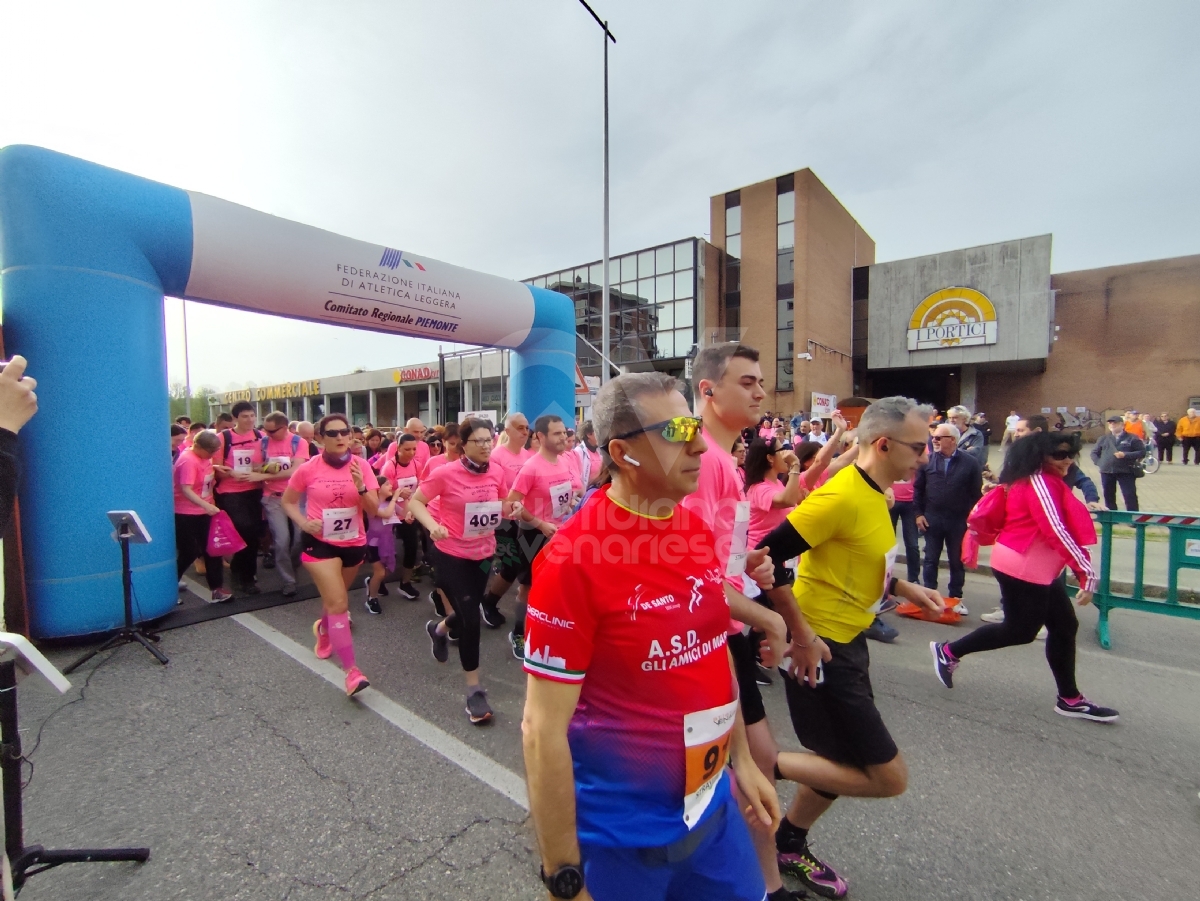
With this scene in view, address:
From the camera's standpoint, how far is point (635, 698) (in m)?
1.30

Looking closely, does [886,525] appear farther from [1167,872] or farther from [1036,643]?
[1036,643]

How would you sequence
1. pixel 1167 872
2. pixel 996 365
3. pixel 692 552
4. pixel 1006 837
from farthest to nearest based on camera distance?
pixel 996 365 < pixel 1006 837 < pixel 1167 872 < pixel 692 552

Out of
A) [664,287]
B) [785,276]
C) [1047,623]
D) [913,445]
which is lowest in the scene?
[1047,623]

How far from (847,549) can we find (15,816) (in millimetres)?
3327

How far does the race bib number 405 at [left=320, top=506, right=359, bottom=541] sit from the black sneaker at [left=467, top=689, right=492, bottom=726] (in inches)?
62.2

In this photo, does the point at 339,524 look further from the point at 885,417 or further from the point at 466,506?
the point at 885,417

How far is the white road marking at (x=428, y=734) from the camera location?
291 centimetres

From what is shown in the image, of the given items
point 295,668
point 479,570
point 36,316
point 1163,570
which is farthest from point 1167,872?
point 36,316

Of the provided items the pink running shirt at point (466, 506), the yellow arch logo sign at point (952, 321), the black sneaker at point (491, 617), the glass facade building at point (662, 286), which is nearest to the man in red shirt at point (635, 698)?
the pink running shirt at point (466, 506)

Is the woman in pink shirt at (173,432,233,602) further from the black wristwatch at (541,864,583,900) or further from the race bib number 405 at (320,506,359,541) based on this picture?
the black wristwatch at (541,864,583,900)

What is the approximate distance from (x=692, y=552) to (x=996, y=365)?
36.6 metres

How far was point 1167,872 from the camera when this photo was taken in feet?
7.45

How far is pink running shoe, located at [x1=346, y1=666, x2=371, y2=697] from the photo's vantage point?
3.78 m

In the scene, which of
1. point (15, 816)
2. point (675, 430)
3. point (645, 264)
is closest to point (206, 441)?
point (15, 816)
